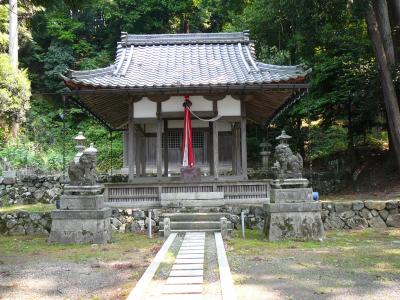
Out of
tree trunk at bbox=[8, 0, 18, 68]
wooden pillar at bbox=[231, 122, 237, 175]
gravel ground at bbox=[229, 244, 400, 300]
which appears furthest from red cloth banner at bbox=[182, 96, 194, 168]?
tree trunk at bbox=[8, 0, 18, 68]

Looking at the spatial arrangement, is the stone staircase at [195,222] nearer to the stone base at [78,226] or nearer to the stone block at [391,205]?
the stone base at [78,226]

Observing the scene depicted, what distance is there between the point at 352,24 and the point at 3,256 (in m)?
19.7

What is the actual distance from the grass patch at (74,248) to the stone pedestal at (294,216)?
8.73 feet

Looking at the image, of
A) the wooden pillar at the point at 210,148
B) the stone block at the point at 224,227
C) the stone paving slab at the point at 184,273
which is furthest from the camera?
the wooden pillar at the point at 210,148

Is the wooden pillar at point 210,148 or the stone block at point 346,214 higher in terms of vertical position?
the wooden pillar at point 210,148

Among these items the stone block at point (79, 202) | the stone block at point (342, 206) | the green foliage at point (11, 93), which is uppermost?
the green foliage at point (11, 93)

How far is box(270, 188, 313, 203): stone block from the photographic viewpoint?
9602mm

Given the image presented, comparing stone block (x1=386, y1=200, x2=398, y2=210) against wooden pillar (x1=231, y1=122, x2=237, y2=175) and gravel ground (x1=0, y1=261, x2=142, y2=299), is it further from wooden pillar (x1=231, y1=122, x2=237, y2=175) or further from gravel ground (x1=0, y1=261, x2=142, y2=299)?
gravel ground (x1=0, y1=261, x2=142, y2=299)

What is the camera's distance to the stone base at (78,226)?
931 centimetres

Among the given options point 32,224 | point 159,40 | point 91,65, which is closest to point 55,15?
point 91,65

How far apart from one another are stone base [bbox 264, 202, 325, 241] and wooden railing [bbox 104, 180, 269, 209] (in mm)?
2324

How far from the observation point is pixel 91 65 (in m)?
32.1

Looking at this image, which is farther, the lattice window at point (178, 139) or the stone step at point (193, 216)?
the lattice window at point (178, 139)

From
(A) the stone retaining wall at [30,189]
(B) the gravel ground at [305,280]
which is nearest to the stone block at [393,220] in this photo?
(B) the gravel ground at [305,280]
